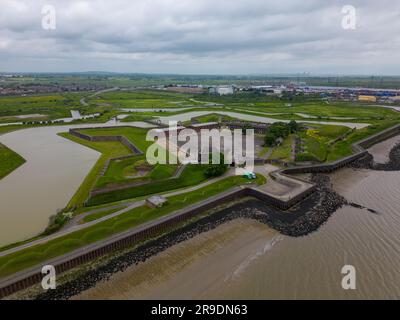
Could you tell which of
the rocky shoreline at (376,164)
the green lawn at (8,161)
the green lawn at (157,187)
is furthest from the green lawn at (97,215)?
the rocky shoreline at (376,164)

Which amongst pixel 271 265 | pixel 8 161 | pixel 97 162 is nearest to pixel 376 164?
pixel 271 265

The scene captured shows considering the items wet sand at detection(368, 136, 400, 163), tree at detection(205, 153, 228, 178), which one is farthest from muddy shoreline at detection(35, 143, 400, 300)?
wet sand at detection(368, 136, 400, 163)

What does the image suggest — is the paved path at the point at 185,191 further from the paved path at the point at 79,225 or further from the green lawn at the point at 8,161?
the green lawn at the point at 8,161

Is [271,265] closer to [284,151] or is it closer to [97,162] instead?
[284,151]

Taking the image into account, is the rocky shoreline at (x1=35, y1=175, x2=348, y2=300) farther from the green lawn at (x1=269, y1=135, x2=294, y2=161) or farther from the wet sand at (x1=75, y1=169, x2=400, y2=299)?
the green lawn at (x1=269, y1=135, x2=294, y2=161)

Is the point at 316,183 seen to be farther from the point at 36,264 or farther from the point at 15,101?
the point at 15,101

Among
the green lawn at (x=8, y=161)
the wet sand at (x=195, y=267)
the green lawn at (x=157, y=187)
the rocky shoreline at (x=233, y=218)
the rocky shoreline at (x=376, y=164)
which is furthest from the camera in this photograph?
the rocky shoreline at (x=376, y=164)
